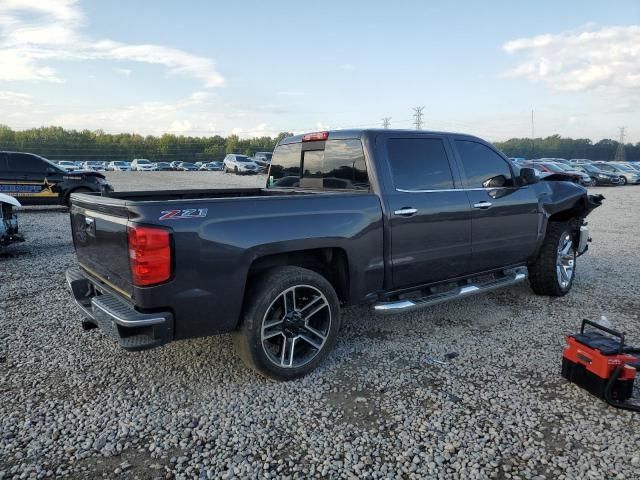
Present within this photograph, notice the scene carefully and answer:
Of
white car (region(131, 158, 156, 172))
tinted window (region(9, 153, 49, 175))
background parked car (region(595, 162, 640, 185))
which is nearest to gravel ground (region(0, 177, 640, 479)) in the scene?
tinted window (region(9, 153, 49, 175))

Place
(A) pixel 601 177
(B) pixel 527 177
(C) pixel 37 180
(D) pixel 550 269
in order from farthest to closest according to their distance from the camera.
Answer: (A) pixel 601 177
(C) pixel 37 180
(D) pixel 550 269
(B) pixel 527 177

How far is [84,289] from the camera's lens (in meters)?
3.74

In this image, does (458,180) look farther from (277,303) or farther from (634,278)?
(634,278)

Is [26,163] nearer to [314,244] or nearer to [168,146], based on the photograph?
[314,244]

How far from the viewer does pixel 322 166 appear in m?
4.41

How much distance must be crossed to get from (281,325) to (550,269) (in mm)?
3547

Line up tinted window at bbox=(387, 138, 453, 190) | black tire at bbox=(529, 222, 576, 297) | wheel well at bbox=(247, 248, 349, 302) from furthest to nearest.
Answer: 1. black tire at bbox=(529, 222, 576, 297)
2. tinted window at bbox=(387, 138, 453, 190)
3. wheel well at bbox=(247, 248, 349, 302)

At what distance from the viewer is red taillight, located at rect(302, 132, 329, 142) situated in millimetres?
4379

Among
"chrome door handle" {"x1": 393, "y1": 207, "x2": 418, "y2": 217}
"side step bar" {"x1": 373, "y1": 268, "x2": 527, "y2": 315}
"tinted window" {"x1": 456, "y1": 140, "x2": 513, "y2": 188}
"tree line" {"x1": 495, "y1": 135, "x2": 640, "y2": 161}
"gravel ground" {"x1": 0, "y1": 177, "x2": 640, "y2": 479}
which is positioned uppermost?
"tree line" {"x1": 495, "y1": 135, "x2": 640, "y2": 161}

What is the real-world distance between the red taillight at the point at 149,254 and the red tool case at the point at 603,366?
287 cm

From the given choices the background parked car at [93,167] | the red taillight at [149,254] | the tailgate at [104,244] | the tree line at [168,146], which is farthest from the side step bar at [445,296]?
the tree line at [168,146]

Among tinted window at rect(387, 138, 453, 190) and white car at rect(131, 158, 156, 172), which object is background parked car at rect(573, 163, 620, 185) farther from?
white car at rect(131, 158, 156, 172)

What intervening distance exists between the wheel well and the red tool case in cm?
173

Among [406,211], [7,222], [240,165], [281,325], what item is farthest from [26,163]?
[240,165]
